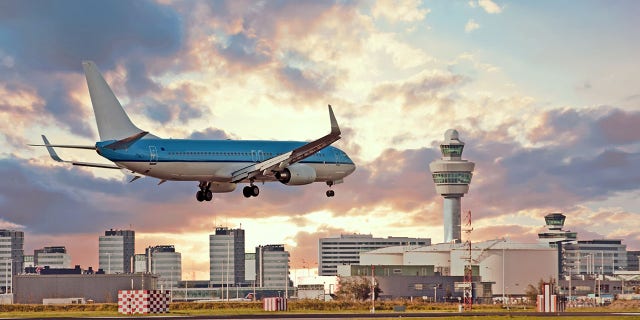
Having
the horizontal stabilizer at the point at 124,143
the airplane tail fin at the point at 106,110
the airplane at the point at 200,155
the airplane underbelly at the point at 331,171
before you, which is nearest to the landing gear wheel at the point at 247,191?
the airplane at the point at 200,155

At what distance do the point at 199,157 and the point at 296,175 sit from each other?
1061cm

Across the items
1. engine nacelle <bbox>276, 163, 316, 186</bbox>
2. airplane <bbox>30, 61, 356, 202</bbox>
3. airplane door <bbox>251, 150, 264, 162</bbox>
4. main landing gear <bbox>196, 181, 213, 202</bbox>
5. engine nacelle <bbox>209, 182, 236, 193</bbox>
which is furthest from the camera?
main landing gear <bbox>196, 181, 213, 202</bbox>

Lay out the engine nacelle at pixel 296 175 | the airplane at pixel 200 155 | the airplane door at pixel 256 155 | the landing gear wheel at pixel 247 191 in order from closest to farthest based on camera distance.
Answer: the airplane at pixel 200 155 < the engine nacelle at pixel 296 175 < the airplane door at pixel 256 155 < the landing gear wheel at pixel 247 191

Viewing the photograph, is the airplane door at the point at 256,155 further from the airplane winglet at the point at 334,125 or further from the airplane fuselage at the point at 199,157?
the airplane winglet at the point at 334,125

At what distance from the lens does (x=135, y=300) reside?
98375mm

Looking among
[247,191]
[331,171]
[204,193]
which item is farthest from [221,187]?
[331,171]

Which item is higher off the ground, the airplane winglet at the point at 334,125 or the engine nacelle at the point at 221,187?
the airplane winglet at the point at 334,125

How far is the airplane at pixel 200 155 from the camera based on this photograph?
340 feet

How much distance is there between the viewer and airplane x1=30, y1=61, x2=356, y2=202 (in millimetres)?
103562

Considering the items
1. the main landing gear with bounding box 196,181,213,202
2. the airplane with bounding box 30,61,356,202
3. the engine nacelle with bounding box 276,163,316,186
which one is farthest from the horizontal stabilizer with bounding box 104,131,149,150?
the engine nacelle with bounding box 276,163,316,186

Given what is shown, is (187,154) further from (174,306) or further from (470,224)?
(470,224)

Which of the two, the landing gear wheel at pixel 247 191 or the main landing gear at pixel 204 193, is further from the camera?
the main landing gear at pixel 204 193

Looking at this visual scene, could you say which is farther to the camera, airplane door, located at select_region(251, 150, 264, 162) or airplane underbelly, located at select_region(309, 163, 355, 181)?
airplane underbelly, located at select_region(309, 163, 355, 181)

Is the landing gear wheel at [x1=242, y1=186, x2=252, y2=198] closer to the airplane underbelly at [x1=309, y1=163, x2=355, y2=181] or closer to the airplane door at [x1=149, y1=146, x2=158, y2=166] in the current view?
the airplane underbelly at [x1=309, y1=163, x2=355, y2=181]
